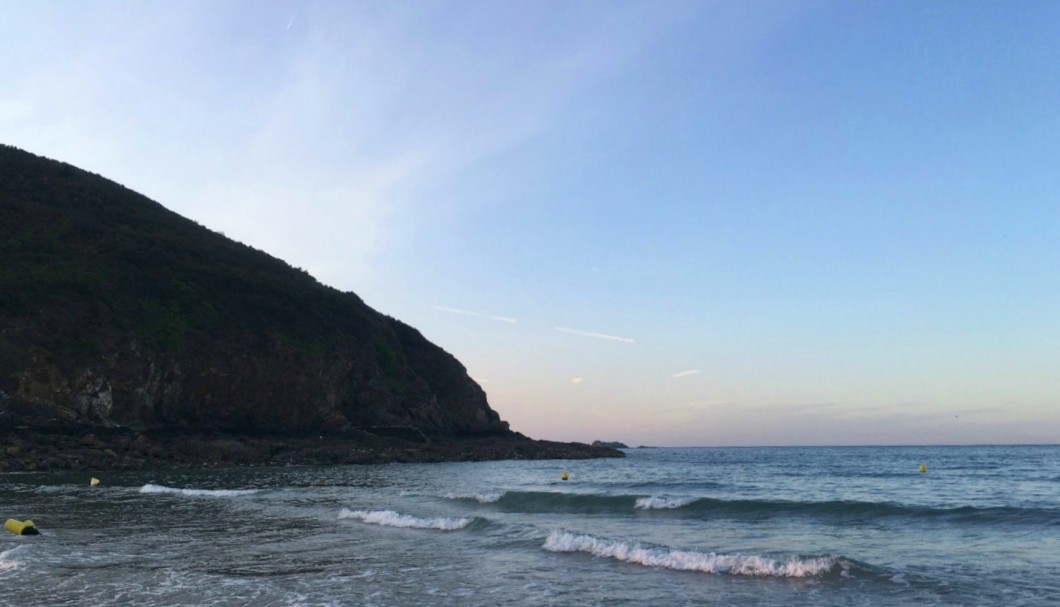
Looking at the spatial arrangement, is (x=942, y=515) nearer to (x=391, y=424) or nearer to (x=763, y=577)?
(x=763, y=577)

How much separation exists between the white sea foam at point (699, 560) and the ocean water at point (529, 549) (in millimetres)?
41

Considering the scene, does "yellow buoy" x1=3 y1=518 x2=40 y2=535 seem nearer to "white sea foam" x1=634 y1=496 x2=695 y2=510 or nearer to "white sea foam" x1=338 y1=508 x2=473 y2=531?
"white sea foam" x1=338 y1=508 x2=473 y2=531

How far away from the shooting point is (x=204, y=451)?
5281 centimetres

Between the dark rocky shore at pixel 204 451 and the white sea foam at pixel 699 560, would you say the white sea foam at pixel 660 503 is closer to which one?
the white sea foam at pixel 699 560

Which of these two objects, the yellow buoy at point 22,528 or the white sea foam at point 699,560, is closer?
the white sea foam at point 699,560

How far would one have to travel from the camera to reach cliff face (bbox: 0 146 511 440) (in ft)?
174

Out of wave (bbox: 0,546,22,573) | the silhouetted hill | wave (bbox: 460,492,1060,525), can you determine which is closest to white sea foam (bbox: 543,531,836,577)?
wave (bbox: 460,492,1060,525)

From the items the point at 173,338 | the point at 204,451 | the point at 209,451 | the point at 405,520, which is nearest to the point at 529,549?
the point at 405,520

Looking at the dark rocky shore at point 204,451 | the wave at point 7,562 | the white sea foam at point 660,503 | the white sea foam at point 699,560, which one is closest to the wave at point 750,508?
the white sea foam at point 660,503

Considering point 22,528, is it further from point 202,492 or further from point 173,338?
point 173,338

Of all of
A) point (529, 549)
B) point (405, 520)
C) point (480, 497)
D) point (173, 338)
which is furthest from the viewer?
point (173, 338)

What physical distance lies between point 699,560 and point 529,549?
431 centimetres

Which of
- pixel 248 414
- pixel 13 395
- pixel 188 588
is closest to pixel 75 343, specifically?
pixel 13 395

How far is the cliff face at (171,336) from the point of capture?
53156mm
